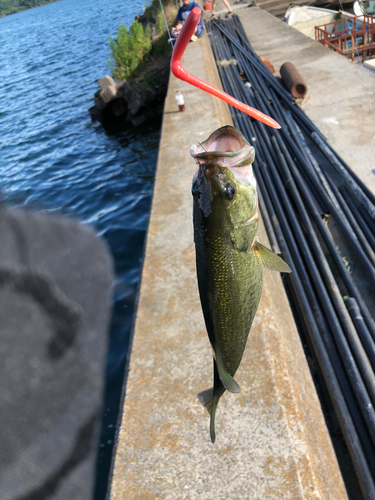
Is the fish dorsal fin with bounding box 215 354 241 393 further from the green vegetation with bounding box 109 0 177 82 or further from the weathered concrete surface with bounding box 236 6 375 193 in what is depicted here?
the green vegetation with bounding box 109 0 177 82

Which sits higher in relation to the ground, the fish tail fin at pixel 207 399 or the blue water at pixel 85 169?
the fish tail fin at pixel 207 399

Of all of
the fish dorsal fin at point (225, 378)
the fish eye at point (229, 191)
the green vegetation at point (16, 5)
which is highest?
the green vegetation at point (16, 5)

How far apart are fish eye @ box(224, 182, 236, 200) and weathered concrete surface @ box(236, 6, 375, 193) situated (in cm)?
428

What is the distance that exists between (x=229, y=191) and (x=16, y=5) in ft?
574

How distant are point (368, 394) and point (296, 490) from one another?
1281mm

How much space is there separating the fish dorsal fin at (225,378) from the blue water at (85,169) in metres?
2.55

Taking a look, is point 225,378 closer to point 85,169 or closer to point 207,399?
point 207,399

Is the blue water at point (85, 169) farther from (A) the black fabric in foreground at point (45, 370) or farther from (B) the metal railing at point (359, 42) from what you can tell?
(B) the metal railing at point (359, 42)

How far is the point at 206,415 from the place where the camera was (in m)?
2.56

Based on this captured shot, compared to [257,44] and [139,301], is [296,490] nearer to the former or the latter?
[139,301]

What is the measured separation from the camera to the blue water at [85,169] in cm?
559

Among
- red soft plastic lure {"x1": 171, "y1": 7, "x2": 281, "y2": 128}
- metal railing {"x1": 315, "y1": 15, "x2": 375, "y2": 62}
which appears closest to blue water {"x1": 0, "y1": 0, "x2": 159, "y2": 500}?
red soft plastic lure {"x1": 171, "y1": 7, "x2": 281, "y2": 128}

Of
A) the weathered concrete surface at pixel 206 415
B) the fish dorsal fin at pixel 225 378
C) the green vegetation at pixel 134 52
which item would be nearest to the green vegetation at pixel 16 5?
the green vegetation at pixel 134 52

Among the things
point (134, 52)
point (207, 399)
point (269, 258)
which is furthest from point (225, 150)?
point (134, 52)
